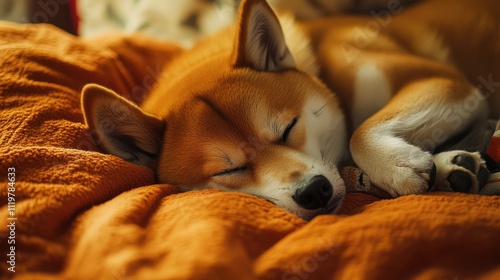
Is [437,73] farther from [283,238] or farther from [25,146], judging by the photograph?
[25,146]

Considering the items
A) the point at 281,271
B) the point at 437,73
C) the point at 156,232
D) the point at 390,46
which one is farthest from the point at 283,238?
the point at 390,46

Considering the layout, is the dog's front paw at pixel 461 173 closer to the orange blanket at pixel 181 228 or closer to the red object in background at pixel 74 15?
the orange blanket at pixel 181 228

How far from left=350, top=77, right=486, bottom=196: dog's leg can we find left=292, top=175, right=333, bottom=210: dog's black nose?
160 mm

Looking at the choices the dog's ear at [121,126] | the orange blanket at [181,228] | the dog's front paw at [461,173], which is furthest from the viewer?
the dog's ear at [121,126]

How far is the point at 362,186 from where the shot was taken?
3.91ft

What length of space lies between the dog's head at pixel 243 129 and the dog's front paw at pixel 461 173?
0.24 meters

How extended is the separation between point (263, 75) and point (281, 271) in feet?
2.24

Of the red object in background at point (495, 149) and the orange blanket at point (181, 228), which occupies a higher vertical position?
the red object in background at point (495, 149)

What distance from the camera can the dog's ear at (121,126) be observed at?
116 centimetres

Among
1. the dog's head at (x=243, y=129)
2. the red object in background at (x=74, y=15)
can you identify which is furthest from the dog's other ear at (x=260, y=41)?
the red object in background at (x=74, y=15)

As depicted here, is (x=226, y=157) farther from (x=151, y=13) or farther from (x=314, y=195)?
(x=151, y=13)

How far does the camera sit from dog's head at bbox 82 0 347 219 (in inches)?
45.2

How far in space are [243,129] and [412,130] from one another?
488 mm

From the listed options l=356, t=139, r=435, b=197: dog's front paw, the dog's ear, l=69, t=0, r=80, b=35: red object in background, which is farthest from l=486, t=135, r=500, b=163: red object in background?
l=69, t=0, r=80, b=35: red object in background
